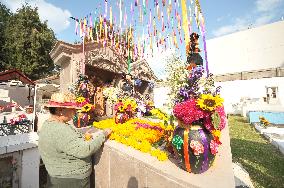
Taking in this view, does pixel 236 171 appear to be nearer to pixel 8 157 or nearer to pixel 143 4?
pixel 143 4

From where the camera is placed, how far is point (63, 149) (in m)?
2.96

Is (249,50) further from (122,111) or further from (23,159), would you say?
(23,159)

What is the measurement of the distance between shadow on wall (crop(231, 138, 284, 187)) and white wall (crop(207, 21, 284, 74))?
2186cm

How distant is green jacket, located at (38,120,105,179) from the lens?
2959mm

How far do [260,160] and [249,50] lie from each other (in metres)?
26.2

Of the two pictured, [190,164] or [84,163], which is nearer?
[190,164]

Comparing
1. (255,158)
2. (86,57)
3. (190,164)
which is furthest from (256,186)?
(86,57)

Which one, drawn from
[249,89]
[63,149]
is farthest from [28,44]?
[63,149]

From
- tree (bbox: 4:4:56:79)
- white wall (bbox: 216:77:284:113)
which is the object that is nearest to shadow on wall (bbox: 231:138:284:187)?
white wall (bbox: 216:77:284:113)

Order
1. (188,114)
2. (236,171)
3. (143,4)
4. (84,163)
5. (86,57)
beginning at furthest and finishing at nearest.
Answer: (86,57) < (143,4) < (236,171) < (84,163) < (188,114)

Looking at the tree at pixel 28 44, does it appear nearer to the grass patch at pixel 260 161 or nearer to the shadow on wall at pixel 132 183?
the grass patch at pixel 260 161

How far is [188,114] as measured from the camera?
2.55 metres

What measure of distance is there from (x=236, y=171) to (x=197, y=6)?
468cm

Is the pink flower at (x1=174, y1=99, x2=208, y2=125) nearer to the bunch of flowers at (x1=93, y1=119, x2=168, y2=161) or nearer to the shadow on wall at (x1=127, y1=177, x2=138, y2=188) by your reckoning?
the bunch of flowers at (x1=93, y1=119, x2=168, y2=161)
